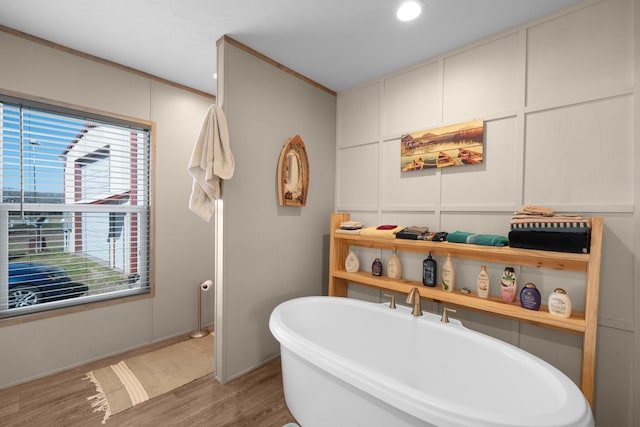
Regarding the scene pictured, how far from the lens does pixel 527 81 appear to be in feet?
5.88

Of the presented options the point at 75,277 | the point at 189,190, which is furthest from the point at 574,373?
the point at 75,277

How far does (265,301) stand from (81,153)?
6.26 ft

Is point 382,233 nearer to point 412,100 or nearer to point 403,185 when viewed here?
point 403,185

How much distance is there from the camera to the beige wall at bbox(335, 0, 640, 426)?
4.92 feet

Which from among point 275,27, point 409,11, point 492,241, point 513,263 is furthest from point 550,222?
point 275,27

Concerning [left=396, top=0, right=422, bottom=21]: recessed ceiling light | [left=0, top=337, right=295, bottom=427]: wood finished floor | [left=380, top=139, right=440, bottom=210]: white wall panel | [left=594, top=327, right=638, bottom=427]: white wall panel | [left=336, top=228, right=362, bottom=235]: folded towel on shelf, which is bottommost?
[left=0, top=337, right=295, bottom=427]: wood finished floor

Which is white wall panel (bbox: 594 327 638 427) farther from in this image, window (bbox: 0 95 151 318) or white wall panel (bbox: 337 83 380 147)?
window (bbox: 0 95 151 318)

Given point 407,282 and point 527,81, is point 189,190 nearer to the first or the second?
point 407,282

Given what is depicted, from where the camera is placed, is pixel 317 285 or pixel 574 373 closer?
pixel 574 373

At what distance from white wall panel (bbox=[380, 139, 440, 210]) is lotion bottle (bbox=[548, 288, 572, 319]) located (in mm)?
908

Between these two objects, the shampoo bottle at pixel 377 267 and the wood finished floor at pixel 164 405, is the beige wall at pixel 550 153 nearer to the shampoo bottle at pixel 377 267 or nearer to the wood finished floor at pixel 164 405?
the shampoo bottle at pixel 377 267

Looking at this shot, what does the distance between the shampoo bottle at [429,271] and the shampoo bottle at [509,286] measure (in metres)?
0.44

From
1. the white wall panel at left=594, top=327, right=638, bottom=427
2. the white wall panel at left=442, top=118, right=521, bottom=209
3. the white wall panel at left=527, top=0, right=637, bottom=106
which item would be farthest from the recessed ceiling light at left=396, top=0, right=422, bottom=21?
the white wall panel at left=594, top=327, right=638, bottom=427

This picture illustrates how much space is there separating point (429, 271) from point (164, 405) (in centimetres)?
200
